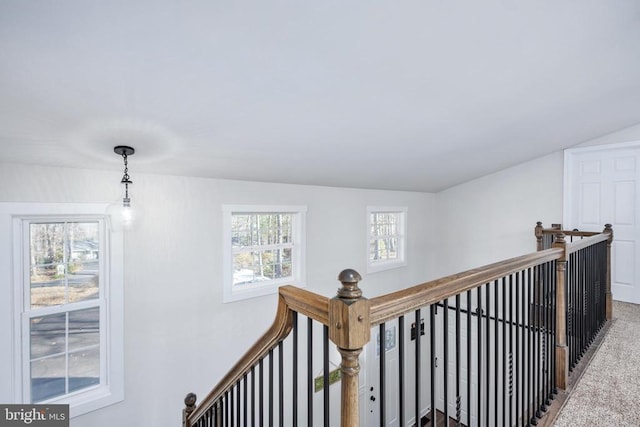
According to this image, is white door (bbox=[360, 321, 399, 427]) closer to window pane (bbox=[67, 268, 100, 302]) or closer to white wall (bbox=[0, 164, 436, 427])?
white wall (bbox=[0, 164, 436, 427])

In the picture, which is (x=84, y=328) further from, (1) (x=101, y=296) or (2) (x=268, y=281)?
(2) (x=268, y=281)

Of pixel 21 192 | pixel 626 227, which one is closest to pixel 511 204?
pixel 626 227

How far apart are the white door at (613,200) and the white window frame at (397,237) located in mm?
2380

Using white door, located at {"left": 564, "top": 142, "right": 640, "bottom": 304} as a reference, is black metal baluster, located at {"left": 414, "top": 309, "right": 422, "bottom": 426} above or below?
below

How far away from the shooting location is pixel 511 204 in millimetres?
5340

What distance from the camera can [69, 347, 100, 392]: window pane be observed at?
2861mm

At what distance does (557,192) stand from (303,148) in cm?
414

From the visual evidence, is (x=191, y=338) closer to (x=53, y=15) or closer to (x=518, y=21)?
(x=53, y=15)

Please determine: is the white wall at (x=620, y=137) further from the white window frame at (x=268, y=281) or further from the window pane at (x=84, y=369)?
the window pane at (x=84, y=369)

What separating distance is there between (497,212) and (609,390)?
3899 mm

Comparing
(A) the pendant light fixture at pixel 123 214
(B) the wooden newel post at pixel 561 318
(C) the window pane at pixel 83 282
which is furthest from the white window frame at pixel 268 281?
(B) the wooden newel post at pixel 561 318

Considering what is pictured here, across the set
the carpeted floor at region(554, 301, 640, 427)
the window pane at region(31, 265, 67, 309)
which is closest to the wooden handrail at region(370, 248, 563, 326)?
the carpeted floor at region(554, 301, 640, 427)

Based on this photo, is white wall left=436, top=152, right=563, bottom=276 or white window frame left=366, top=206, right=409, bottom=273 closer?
white wall left=436, top=152, right=563, bottom=276

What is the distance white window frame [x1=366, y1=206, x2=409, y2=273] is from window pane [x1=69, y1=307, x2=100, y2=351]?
3.57 meters
